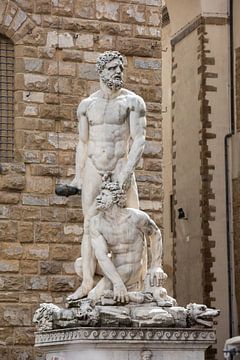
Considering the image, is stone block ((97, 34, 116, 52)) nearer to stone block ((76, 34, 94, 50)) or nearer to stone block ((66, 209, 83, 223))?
stone block ((76, 34, 94, 50))

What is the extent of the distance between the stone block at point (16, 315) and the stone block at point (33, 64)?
3232mm

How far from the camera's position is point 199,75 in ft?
88.0

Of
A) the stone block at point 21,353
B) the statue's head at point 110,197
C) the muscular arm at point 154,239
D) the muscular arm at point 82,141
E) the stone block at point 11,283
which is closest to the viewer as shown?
the statue's head at point 110,197

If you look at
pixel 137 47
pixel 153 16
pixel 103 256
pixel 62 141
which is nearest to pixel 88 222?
pixel 103 256

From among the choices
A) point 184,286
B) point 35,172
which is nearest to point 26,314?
point 35,172

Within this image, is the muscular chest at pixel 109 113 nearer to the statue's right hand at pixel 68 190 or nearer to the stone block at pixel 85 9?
the statue's right hand at pixel 68 190

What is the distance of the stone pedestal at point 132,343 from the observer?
12945 millimetres

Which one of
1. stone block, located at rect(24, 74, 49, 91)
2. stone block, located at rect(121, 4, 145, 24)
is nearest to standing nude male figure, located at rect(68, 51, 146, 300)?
stone block, located at rect(24, 74, 49, 91)

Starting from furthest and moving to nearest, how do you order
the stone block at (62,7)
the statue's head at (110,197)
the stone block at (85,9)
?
the stone block at (85,9), the stone block at (62,7), the statue's head at (110,197)

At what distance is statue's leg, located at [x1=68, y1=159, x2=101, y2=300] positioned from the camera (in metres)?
13.6

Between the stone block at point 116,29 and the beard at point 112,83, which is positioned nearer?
the beard at point 112,83

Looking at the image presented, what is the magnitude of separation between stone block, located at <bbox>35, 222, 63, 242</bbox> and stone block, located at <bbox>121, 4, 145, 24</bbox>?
316 centimetres

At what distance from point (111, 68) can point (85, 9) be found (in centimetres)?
438

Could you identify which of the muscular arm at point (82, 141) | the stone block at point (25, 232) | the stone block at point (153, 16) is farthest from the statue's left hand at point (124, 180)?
the stone block at point (153, 16)
